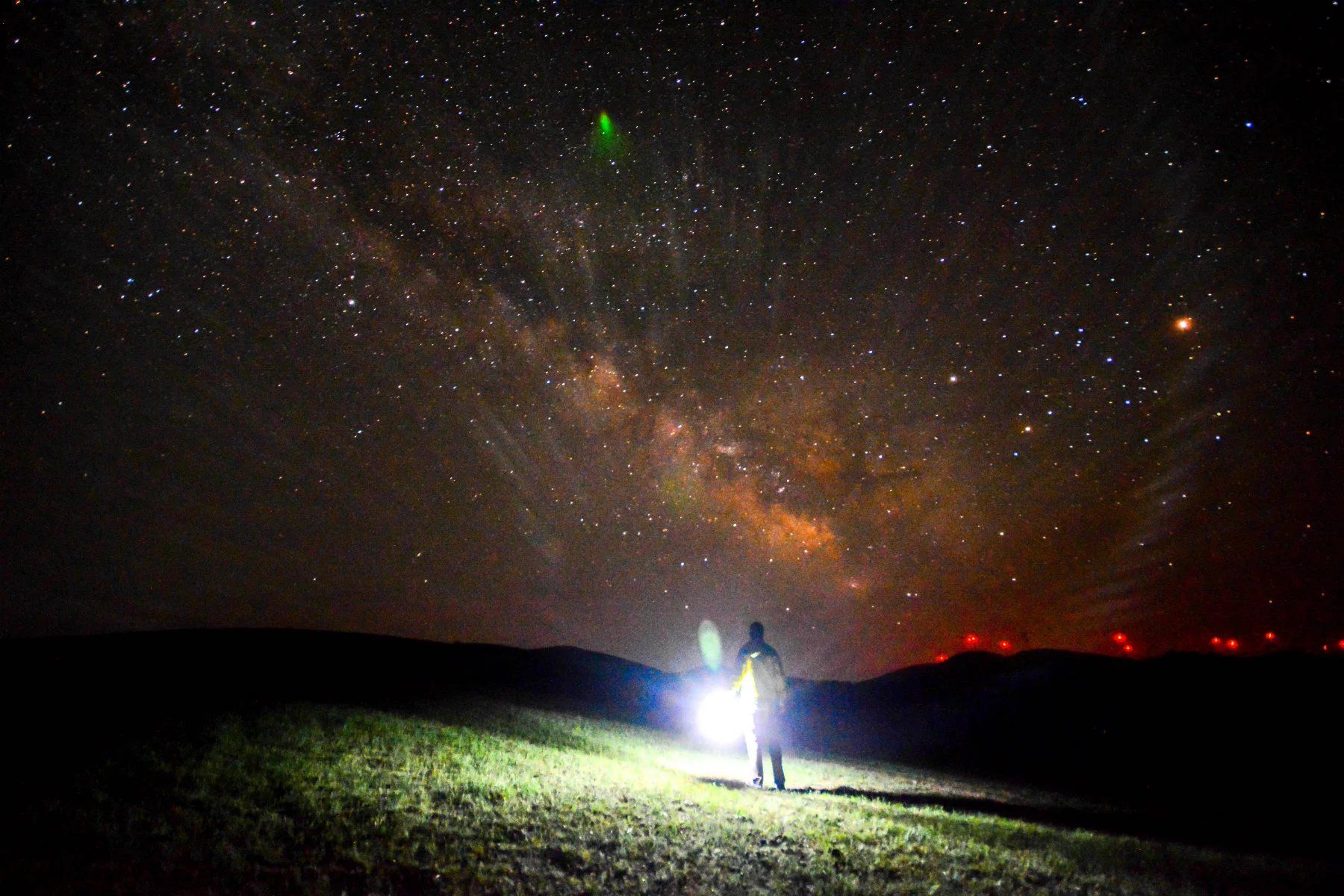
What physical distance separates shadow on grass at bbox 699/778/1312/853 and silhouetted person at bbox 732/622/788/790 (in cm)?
50

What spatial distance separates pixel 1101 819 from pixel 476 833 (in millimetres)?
13546

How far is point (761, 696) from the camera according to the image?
1153 centimetres

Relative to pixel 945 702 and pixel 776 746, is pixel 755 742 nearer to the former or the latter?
pixel 776 746

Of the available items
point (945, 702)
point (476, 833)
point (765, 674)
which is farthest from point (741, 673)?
point (945, 702)

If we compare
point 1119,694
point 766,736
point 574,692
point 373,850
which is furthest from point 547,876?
point 1119,694

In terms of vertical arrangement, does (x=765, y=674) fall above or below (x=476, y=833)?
above

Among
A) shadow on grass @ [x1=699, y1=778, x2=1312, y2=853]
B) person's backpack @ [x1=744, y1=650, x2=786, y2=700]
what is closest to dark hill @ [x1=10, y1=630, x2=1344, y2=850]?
shadow on grass @ [x1=699, y1=778, x2=1312, y2=853]

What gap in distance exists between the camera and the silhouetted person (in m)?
11.5

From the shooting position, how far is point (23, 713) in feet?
31.2

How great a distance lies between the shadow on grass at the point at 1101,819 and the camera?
11.7 metres

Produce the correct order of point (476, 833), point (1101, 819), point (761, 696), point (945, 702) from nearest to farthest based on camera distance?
1. point (476, 833)
2. point (761, 696)
3. point (1101, 819)
4. point (945, 702)

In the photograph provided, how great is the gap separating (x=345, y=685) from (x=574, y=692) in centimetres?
1723

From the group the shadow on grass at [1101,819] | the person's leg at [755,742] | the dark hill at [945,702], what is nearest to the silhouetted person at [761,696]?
the person's leg at [755,742]

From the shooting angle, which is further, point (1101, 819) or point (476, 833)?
point (1101, 819)
